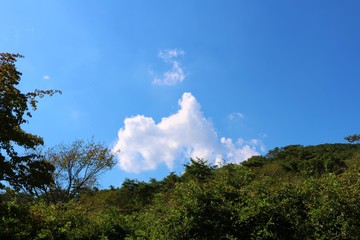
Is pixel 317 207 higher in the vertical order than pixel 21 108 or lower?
lower

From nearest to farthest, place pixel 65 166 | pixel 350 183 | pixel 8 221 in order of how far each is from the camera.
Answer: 1. pixel 350 183
2. pixel 8 221
3. pixel 65 166

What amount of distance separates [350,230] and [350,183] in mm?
1492

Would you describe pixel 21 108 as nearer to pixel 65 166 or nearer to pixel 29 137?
pixel 29 137

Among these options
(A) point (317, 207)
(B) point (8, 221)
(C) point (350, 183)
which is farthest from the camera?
(B) point (8, 221)

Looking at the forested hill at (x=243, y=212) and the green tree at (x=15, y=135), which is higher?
the green tree at (x=15, y=135)

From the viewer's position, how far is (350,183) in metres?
7.70

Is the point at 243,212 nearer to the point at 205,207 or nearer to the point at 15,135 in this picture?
the point at 205,207

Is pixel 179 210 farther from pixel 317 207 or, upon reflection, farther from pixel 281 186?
pixel 317 207

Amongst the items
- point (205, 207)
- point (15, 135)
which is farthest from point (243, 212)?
point (15, 135)

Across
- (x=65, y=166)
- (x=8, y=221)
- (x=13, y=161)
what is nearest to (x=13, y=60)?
(x=13, y=161)

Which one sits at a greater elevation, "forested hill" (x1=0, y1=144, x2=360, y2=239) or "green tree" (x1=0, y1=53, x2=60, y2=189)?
"green tree" (x1=0, y1=53, x2=60, y2=189)

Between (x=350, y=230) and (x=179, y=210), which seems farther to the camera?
(x=179, y=210)

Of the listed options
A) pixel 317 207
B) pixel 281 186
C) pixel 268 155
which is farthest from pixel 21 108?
pixel 268 155

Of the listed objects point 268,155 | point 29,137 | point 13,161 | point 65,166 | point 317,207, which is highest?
point 268,155
